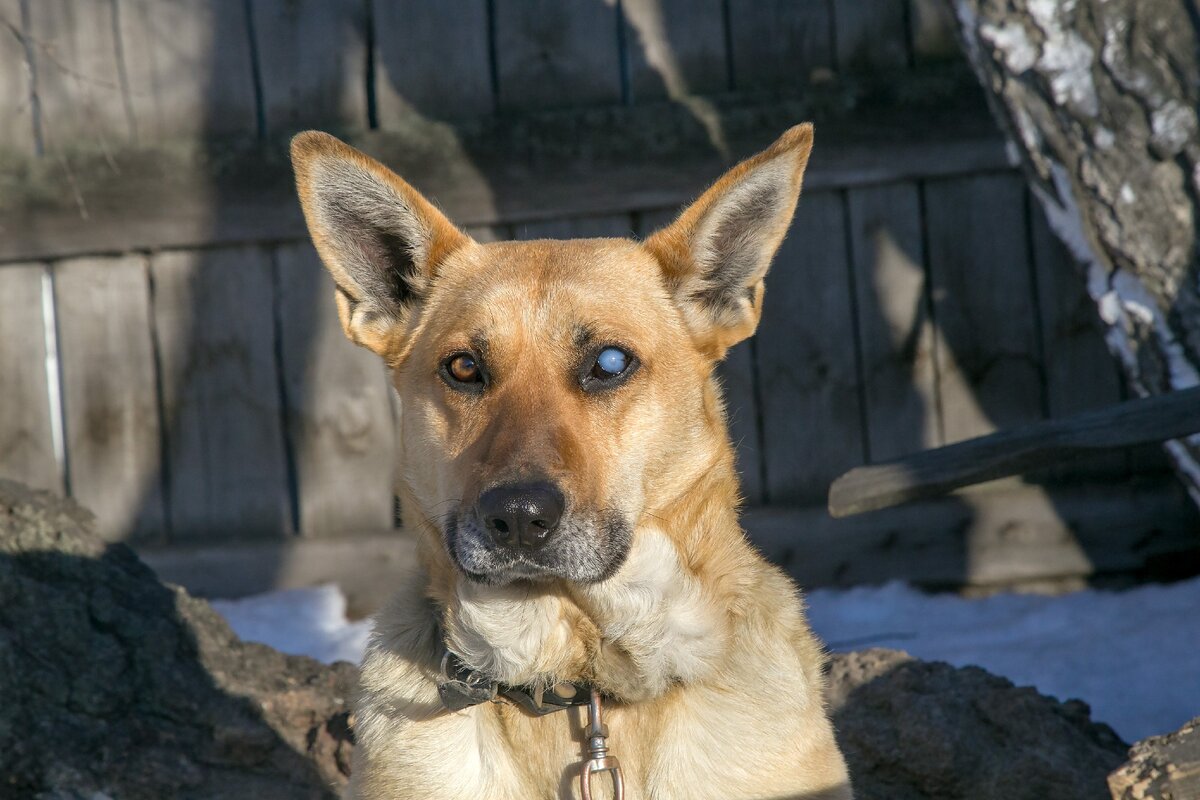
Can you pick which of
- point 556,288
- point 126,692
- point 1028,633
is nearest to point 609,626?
point 556,288

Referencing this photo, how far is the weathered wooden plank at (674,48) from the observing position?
4.95m

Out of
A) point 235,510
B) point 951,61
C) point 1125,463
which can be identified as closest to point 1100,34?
point 951,61

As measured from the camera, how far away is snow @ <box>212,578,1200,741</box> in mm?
3963

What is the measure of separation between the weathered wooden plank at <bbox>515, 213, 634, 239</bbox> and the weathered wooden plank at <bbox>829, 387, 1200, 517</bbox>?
193 centimetres

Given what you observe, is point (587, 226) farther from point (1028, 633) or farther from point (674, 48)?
point (1028, 633)

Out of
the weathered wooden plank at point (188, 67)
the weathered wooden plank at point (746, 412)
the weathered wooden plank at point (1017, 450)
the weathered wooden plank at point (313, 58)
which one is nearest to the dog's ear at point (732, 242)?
the weathered wooden plank at point (1017, 450)

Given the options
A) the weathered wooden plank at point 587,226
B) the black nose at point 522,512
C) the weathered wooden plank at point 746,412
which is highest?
the weathered wooden plank at point 587,226

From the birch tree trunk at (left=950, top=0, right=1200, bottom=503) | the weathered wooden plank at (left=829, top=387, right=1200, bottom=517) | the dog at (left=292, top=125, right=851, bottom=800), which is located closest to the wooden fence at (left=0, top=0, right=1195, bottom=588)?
the birch tree trunk at (left=950, top=0, right=1200, bottom=503)

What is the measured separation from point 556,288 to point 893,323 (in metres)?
2.52

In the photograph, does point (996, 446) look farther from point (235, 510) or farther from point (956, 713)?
point (235, 510)

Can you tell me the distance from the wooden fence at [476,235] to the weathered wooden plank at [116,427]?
12 millimetres

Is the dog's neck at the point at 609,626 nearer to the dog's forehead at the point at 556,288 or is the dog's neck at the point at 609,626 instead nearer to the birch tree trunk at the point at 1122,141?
the dog's forehead at the point at 556,288

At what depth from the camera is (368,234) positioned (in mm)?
2939

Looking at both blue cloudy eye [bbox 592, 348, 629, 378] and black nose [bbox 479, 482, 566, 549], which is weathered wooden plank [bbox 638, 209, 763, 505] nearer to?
blue cloudy eye [bbox 592, 348, 629, 378]
